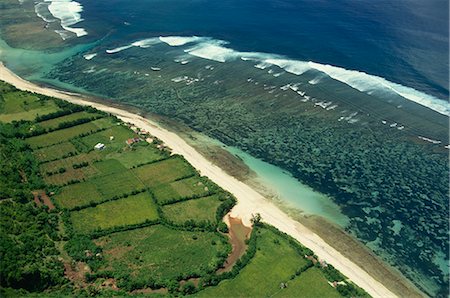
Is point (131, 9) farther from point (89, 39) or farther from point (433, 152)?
point (433, 152)

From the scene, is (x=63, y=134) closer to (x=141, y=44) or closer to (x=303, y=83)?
(x=141, y=44)

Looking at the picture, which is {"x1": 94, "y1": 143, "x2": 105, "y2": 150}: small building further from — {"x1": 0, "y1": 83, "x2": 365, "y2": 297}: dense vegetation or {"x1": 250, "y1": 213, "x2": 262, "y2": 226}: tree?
{"x1": 250, "y1": 213, "x2": 262, "y2": 226}: tree

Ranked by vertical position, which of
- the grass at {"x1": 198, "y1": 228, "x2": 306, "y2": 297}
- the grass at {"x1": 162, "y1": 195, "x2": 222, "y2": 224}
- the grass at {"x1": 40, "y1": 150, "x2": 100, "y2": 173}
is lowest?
the grass at {"x1": 198, "y1": 228, "x2": 306, "y2": 297}

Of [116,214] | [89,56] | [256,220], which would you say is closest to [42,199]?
[116,214]

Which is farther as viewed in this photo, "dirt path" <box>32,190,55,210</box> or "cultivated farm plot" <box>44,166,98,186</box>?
"cultivated farm plot" <box>44,166,98,186</box>

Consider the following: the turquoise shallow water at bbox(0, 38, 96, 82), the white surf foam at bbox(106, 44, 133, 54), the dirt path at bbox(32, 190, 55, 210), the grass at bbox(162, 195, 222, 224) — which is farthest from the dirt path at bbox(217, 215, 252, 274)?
the white surf foam at bbox(106, 44, 133, 54)

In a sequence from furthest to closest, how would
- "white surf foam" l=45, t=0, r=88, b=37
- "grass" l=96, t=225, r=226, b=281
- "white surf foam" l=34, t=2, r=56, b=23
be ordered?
"white surf foam" l=34, t=2, r=56, b=23
"white surf foam" l=45, t=0, r=88, b=37
"grass" l=96, t=225, r=226, b=281

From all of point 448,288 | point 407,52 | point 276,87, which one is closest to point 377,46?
point 407,52

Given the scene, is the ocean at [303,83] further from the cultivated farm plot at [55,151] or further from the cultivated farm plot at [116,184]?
the cultivated farm plot at [55,151]
